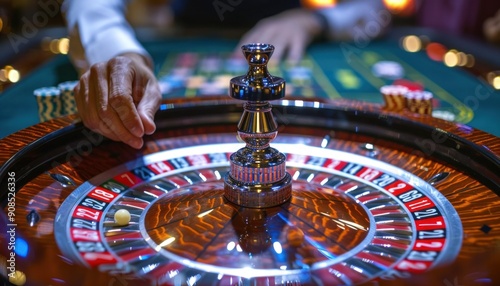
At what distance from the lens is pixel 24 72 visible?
2.95 m

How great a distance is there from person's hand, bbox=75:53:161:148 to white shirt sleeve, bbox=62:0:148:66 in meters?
0.64

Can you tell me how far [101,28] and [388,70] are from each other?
1.57m

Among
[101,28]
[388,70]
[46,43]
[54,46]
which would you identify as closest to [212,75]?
[101,28]

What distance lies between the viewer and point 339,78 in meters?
3.01

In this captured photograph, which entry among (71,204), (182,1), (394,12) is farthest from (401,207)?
(394,12)

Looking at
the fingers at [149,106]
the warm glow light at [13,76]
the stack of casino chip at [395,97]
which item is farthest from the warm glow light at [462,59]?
the warm glow light at [13,76]

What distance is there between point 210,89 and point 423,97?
1.04 m

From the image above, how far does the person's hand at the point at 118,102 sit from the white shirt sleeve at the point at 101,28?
64 cm

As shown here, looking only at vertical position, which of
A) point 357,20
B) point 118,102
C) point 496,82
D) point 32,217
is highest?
point 357,20

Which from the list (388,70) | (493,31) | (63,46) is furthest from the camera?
(493,31)

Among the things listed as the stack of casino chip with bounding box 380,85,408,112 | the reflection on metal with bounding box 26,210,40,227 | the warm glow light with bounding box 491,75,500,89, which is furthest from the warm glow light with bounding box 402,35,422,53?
the reflection on metal with bounding box 26,210,40,227

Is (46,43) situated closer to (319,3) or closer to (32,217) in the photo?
(32,217)

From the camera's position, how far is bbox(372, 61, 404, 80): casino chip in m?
3.10

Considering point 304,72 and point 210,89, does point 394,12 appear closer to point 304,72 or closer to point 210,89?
point 304,72
